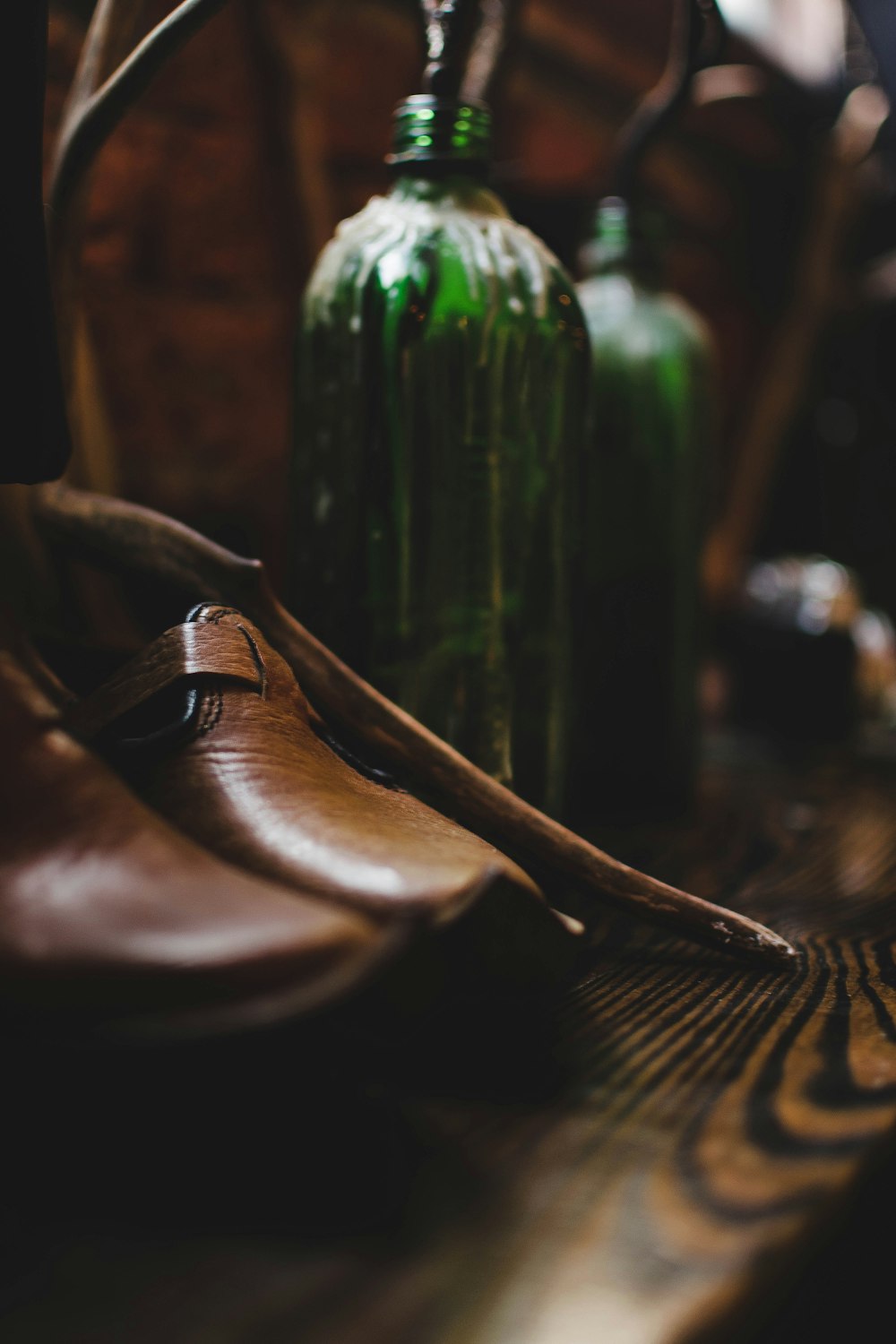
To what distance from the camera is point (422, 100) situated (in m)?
0.57

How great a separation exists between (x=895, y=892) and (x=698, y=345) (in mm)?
421

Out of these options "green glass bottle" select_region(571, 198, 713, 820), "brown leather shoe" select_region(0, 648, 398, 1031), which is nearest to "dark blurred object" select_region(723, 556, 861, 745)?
"green glass bottle" select_region(571, 198, 713, 820)

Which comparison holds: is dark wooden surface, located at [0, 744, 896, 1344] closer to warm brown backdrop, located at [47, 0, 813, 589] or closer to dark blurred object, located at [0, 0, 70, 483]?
dark blurred object, located at [0, 0, 70, 483]

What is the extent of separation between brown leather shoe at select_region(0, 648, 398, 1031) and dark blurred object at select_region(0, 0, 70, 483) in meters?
0.16

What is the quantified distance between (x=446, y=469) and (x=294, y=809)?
0.77 feet

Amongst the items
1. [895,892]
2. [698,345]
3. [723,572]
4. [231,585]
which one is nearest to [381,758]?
[231,585]

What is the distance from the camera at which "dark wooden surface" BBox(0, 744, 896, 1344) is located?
234 millimetres

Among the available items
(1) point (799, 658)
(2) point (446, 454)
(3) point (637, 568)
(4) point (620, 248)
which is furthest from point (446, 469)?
(1) point (799, 658)

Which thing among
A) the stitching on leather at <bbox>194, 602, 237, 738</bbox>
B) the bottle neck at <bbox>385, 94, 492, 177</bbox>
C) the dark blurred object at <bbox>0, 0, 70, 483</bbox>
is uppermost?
the bottle neck at <bbox>385, 94, 492, 177</bbox>

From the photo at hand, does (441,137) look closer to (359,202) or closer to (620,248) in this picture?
(620,248)

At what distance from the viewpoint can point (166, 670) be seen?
0.39m

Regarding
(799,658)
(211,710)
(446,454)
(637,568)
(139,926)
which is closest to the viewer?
(139,926)

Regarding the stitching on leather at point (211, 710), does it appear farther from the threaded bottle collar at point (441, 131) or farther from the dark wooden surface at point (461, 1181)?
the threaded bottle collar at point (441, 131)

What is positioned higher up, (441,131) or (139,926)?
(441,131)
